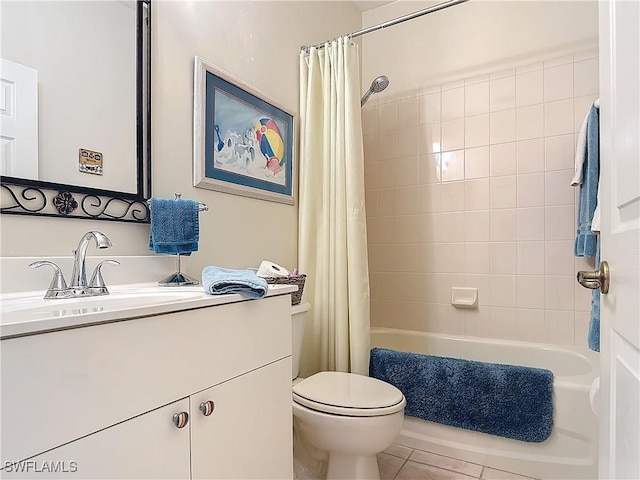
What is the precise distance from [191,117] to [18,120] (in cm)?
59

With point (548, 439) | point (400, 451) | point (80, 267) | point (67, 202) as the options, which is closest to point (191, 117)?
point (67, 202)

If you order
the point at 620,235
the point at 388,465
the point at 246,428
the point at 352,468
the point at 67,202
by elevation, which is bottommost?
the point at 388,465

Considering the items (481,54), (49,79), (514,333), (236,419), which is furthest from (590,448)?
(49,79)

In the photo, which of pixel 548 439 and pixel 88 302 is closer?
pixel 88 302

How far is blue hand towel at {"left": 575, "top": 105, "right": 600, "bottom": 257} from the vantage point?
67.8 inches

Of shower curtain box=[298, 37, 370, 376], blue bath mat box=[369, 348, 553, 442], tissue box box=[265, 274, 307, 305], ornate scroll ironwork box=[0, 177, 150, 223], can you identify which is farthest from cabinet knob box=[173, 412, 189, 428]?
blue bath mat box=[369, 348, 553, 442]

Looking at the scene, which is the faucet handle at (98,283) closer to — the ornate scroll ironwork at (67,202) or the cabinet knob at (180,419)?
the ornate scroll ironwork at (67,202)

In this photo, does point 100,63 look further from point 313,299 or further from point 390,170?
point 390,170

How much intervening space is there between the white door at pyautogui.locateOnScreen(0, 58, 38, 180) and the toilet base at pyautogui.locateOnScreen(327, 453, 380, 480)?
1394 mm

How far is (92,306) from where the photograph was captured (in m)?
0.80

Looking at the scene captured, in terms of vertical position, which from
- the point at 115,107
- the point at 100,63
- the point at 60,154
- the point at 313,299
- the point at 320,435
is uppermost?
the point at 100,63

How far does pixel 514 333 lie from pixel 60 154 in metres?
2.30

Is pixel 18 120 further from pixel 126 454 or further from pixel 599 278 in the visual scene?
pixel 599 278

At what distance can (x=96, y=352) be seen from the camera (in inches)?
27.0
